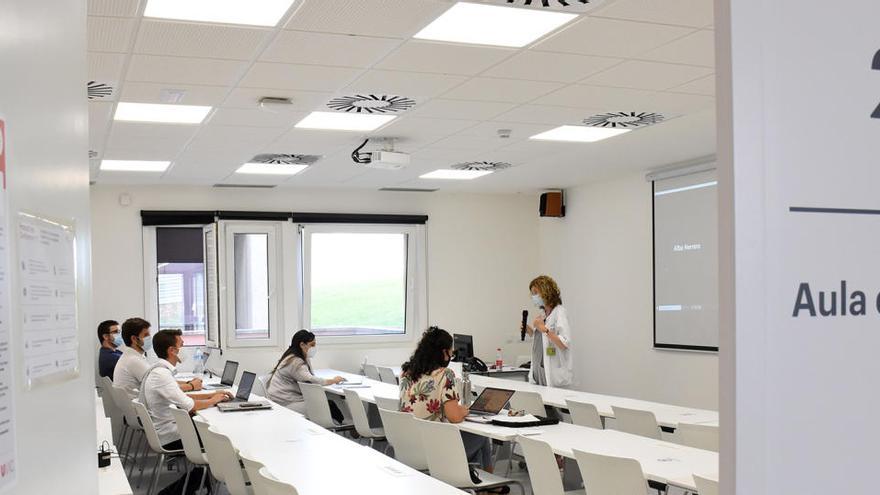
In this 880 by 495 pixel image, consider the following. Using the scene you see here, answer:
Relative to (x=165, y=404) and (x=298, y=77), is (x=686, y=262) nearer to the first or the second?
(x=298, y=77)

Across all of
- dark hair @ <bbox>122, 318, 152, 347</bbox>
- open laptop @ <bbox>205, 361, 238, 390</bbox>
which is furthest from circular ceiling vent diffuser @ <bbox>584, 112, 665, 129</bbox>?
open laptop @ <bbox>205, 361, 238, 390</bbox>

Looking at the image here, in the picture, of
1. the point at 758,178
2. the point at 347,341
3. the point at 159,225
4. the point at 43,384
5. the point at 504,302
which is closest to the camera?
the point at 758,178

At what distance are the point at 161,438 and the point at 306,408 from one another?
1.61 metres

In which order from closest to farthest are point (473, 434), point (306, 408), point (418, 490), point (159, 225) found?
point (418, 490)
point (473, 434)
point (306, 408)
point (159, 225)

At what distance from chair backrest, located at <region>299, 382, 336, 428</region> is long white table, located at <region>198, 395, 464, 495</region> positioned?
1.49 m

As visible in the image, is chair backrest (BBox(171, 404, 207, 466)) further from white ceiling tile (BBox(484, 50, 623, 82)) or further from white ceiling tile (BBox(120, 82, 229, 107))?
white ceiling tile (BBox(484, 50, 623, 82))

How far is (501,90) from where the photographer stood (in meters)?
5.86

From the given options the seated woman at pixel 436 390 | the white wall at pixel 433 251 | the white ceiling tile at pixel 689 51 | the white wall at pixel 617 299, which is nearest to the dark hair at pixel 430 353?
the seated woman at pixel 436 390

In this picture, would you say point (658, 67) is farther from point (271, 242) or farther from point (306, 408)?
point (271, 242)

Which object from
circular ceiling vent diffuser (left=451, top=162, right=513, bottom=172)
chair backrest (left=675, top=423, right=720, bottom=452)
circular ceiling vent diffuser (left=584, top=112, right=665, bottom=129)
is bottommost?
chair backrest (left=675, top=423, right=720, bottom=452)

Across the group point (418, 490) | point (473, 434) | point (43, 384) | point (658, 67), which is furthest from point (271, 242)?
point (43, 384)

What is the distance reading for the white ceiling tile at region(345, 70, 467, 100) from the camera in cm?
542

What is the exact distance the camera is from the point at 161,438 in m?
6.64

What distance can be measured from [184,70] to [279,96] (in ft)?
2.77
